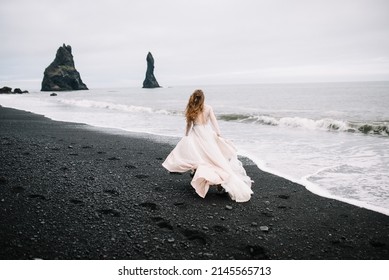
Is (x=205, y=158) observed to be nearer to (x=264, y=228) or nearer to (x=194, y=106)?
(x=194, y=106)

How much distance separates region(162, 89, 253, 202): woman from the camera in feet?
19.2

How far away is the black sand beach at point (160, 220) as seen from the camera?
3926 mm

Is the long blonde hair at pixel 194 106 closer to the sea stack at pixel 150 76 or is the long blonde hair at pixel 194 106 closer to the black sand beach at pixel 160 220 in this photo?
the black sand beach at pixel 160 220

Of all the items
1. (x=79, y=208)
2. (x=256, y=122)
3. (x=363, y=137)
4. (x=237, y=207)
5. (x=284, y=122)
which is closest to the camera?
(x=79, y=208)

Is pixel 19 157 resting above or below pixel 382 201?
above

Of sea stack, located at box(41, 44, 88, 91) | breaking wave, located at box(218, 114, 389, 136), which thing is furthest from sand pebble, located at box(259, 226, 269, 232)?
sea stack, located at box(41, 44, 88, 91)

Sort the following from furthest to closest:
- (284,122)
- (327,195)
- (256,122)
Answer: (256,122)
(284,122)
(327,195)

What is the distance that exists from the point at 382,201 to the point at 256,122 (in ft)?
53.7

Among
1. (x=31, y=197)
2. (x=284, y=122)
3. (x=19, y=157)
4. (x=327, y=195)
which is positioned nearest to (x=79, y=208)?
(x=31, y=197)

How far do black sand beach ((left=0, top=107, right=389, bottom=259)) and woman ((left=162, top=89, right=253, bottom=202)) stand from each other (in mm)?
323

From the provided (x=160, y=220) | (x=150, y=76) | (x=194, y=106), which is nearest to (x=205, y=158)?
(x=194, y=106)

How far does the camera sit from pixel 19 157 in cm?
797

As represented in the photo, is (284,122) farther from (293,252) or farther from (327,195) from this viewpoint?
(293,252)

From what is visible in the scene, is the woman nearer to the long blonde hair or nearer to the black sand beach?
the long blonde hair
